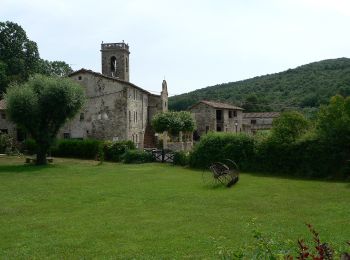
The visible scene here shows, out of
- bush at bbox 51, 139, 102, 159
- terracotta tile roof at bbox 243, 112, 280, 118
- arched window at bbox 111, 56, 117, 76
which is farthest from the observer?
terracotta tile roof at bbox 243, 112, 280, 118

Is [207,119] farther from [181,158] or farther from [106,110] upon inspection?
[181,158]

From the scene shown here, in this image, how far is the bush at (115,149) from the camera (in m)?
42.9

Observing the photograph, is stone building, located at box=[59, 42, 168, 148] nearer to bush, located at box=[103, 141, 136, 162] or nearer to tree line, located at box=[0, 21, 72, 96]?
bush, located at box=[103, 141, 136, 162]

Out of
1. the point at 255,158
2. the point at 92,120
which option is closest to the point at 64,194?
the point at 255,158

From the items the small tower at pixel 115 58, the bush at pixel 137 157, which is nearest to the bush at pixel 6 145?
the bush at pixel 137 157

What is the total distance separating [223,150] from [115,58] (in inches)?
1225

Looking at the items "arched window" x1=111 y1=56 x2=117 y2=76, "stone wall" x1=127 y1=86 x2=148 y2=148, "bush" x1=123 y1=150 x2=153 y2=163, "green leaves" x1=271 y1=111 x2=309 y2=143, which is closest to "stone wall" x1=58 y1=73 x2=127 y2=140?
"stone wall" x1=127 y1=86 x2=148 y2=148

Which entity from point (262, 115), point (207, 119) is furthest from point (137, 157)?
point (262, 115)

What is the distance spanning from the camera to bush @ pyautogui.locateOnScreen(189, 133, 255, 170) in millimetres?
32938

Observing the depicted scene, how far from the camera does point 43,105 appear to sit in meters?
38.0

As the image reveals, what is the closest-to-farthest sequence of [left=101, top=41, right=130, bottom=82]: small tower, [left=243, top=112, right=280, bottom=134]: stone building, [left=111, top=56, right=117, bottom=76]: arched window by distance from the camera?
[left=101, top=41, right=130, bottom=82]: small tower < [left=111, top=56, right=117, bottom=76]: arched window < [left=243, top=112, right=280, bottom=134]: stone building

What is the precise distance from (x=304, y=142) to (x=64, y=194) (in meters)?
16.1

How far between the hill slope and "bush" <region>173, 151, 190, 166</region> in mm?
40788

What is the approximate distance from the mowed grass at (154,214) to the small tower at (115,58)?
3323cm
